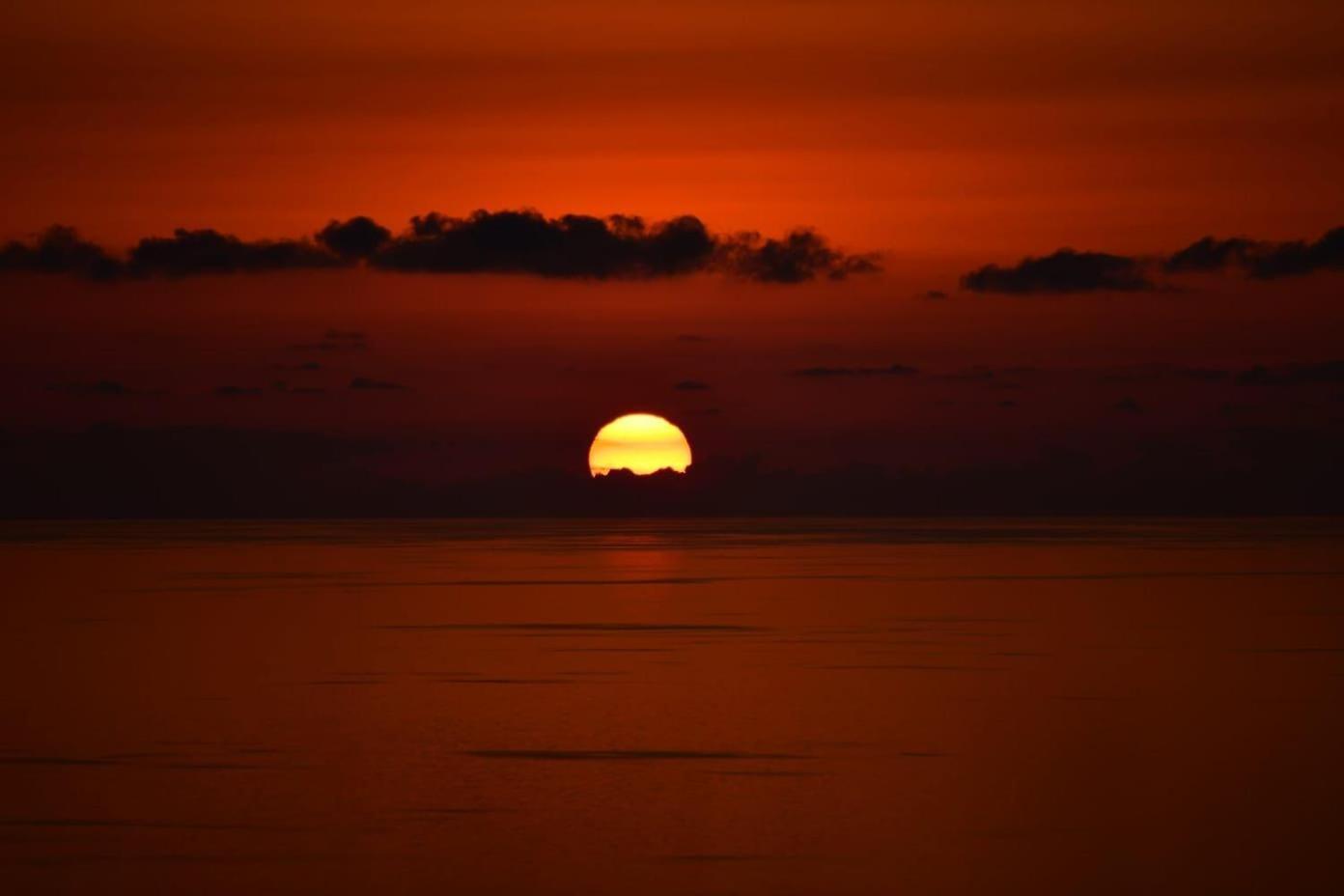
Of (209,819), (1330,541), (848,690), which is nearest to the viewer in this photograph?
(209,819)

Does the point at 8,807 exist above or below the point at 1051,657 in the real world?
below

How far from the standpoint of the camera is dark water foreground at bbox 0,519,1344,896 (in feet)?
67.7

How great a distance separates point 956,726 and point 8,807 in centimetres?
1525

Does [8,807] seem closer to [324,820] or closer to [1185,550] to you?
[324,820]

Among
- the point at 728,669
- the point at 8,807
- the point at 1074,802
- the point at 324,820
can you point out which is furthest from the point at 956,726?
the point at 8,807

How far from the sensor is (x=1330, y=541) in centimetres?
14862

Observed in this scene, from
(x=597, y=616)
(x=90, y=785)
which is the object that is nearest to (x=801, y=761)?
(x=90, y=785)

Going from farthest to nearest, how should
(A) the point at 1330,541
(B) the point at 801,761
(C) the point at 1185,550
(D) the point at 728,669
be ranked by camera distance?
(A) the point at 1330,541
(C) the point at 1185,550
(D) the point at 728,669
(B) the point at 801,761

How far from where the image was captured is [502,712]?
3241 centimetres

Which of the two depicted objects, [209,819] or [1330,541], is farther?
[1330,541]

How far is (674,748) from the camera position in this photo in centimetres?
2859

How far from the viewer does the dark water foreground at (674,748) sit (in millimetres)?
20641

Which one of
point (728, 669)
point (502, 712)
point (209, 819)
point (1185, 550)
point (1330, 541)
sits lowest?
point (209, 819)

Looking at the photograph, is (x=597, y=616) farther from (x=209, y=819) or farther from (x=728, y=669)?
(x=209, y=819)
